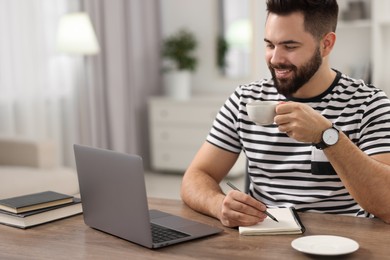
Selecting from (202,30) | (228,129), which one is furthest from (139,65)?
(228,129)

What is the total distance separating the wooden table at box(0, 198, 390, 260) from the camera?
4.64 feet

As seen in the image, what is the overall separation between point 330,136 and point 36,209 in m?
0.79

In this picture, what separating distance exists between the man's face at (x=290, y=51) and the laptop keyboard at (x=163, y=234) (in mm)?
626

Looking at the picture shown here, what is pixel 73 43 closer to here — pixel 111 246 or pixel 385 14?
pixel 385 14

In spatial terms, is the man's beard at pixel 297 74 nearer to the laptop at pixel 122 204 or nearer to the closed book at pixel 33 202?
the laptop at pixel 122 204

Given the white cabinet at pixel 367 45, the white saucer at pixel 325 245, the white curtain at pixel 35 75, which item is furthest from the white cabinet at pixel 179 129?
the white saucer at pixel 325 245

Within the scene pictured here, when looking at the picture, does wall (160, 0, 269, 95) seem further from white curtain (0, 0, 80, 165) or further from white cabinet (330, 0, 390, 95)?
white curtain (0, 0, 80, 165)

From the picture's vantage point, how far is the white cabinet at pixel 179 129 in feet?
17.7

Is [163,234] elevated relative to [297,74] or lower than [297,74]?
lower

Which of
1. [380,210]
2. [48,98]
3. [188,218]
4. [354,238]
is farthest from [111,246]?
[48,98]

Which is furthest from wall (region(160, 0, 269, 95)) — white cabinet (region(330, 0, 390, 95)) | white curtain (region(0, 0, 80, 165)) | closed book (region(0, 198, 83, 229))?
closed book (region(0, 198, 83, 229))

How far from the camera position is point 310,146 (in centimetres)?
196

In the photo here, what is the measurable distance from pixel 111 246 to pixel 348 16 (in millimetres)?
3743

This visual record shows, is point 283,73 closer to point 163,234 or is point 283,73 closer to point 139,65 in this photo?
point 163,234
